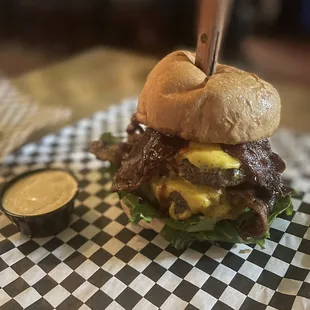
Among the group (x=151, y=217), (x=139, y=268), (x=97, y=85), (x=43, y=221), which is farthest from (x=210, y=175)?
(x=97, y=85)

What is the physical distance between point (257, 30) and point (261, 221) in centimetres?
686

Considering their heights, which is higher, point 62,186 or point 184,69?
point 184,69

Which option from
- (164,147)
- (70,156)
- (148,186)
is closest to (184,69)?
(164,147)

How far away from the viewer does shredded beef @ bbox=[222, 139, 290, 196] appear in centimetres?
157

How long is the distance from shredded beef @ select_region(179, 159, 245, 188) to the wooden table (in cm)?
144

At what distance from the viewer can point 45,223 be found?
177cm

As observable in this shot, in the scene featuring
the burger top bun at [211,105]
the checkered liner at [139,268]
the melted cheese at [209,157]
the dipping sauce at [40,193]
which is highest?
the burger top bun at [211,105]

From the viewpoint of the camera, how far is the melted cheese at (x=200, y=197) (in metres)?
1.60

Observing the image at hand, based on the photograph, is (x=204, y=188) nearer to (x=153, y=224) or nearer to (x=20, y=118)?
(x=153, y=224)

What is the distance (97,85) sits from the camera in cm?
360

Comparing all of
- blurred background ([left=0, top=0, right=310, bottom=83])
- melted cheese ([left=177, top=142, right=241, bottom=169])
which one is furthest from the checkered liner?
blurred background ([left=0, top=0, right=310, bottom=83])

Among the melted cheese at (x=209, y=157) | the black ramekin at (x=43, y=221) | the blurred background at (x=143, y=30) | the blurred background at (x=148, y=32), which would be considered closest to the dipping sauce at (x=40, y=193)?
the black ramekin at (x=43, y=221)

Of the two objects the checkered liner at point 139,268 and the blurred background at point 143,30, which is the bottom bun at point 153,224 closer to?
the checkered liner at point 139,268

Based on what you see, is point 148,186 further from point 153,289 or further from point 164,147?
point 153,289
